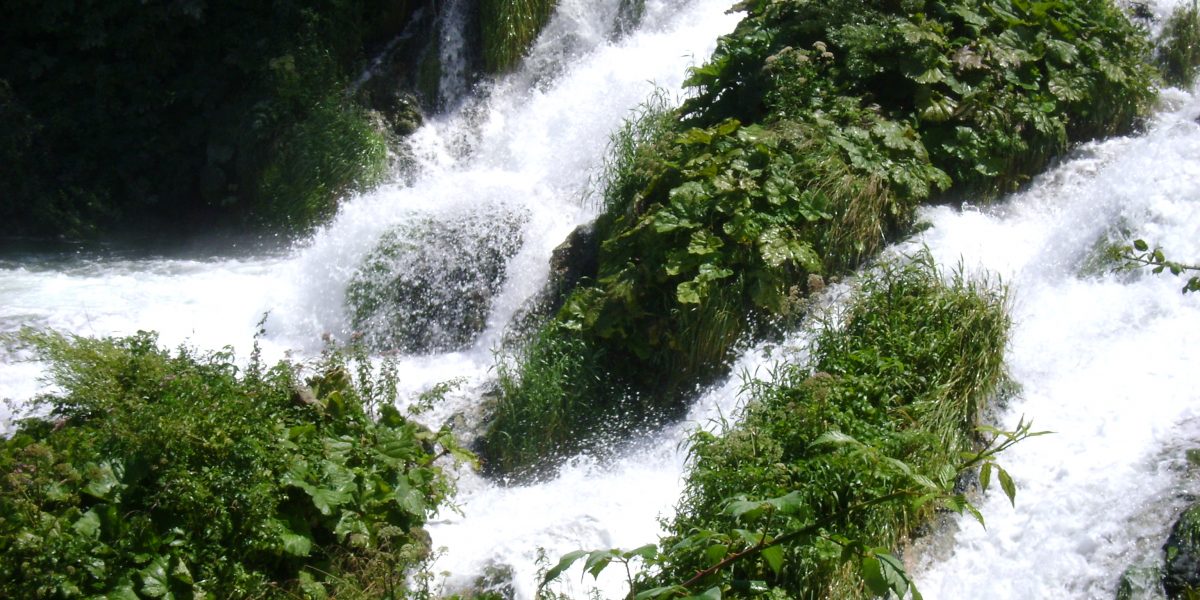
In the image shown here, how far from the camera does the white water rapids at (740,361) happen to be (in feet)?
15.6

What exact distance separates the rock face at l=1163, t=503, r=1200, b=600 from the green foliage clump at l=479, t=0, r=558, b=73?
794 centimetres

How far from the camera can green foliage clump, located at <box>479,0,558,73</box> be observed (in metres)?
10.6

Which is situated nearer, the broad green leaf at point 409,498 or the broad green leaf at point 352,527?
the broad green leaf at point 352,527

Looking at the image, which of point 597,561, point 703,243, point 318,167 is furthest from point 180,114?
point 597,561

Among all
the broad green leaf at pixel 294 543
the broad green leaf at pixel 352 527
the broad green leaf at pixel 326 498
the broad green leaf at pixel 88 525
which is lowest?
the broad green leaf at pixel 352 527

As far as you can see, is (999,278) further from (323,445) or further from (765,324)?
(323,445)

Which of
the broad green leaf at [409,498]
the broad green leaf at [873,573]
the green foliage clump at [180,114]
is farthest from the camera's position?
the green foliage clump at [180,114]

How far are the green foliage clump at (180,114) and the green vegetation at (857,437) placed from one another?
5.88 metres

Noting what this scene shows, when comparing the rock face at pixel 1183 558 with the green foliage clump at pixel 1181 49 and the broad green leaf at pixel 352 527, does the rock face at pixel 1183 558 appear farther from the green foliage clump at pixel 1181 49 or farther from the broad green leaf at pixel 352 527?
the green foliage clump at pixel 1181 49

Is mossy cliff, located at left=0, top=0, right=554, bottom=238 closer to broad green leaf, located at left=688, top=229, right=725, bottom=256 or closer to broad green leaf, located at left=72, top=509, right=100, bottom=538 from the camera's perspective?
broad green leaf, located at left=688, top=229, right=725, bottom=256

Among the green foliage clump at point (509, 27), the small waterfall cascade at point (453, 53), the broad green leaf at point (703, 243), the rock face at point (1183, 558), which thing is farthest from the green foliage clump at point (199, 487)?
the green foliage clump at point (509, 27)

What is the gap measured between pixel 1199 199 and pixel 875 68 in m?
2.15

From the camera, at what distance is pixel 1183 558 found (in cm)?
421

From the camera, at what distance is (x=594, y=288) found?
268 inches
